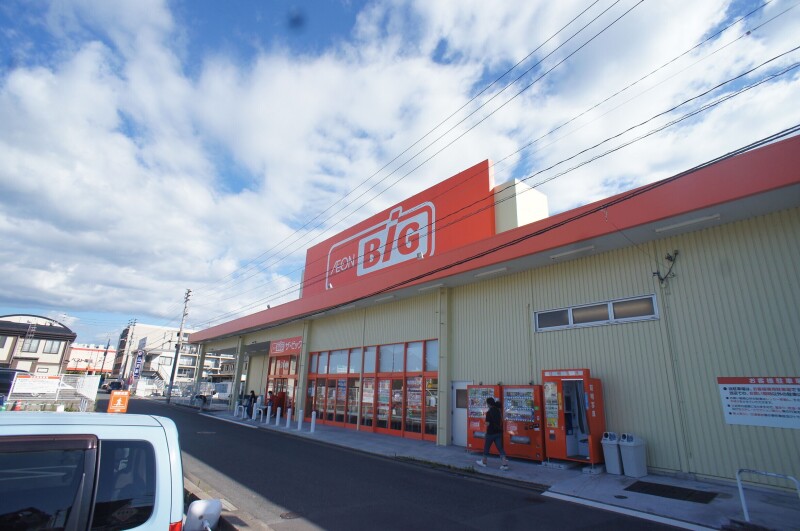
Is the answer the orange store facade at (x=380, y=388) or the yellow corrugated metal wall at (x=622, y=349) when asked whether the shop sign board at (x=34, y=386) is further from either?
the yellow corrugated metal wall at (x=622, y=349)

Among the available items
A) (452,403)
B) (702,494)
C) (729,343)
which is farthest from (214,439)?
(729,343)

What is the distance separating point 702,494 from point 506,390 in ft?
16.8

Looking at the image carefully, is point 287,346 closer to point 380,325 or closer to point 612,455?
point 380,325

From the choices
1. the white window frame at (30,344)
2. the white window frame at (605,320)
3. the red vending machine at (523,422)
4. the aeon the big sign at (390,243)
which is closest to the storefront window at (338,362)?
the aeon the big sign at (390,243)

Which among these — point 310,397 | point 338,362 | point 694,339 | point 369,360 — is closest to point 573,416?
point 694,339

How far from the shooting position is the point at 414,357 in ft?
56.7

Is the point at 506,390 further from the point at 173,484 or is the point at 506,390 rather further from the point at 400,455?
the point at 173,484

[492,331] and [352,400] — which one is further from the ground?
[492,331]

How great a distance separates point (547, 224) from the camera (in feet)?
38.3

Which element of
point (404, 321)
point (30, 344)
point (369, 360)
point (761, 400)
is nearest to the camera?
point (761, 400)

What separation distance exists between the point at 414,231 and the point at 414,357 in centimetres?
672

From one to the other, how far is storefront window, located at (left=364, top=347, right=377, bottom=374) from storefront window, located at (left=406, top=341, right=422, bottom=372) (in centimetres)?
236

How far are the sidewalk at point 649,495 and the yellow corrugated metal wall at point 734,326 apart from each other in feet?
2.56

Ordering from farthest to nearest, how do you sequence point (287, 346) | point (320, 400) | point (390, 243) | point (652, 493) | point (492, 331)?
point (287, 346)
point (320, 400)
point (390, 243)
point (492, 331)
point (652, 493)
